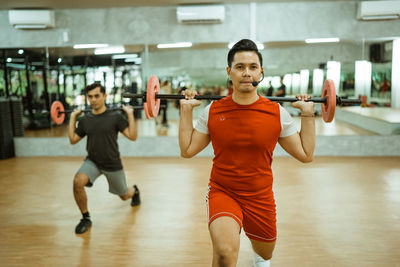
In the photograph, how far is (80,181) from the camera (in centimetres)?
271

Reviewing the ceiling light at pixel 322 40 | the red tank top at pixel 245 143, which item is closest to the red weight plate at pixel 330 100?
the red tank top at pixel 245 143

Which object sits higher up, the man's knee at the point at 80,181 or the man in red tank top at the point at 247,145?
the man in red tank top at the point at 247,145

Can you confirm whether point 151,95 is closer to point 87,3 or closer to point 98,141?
point 98,141

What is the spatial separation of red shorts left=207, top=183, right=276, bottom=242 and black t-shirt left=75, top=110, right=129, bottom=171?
148cm

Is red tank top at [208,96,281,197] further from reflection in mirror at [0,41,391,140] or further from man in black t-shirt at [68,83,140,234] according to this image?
reflection in mirror at [0,41,391,140]

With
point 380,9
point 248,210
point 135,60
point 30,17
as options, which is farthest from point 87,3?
point 248,210

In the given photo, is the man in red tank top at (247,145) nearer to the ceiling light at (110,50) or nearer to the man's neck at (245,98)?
the man's neck at (245,98)

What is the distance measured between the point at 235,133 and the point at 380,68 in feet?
16.2

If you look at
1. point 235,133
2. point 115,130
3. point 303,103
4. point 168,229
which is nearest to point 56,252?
point 168,229

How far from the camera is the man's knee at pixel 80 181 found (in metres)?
2.70

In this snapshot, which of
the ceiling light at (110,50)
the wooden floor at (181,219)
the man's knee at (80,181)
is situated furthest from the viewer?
the ceiling light at (110,50)

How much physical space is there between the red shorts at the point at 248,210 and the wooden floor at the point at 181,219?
712 millimetres

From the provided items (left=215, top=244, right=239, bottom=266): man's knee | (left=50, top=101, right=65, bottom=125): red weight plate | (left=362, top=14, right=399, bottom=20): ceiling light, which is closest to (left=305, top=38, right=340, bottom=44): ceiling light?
(left=362, top=14, right=399, bottom=20): ceiling light

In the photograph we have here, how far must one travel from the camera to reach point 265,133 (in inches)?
61.2
